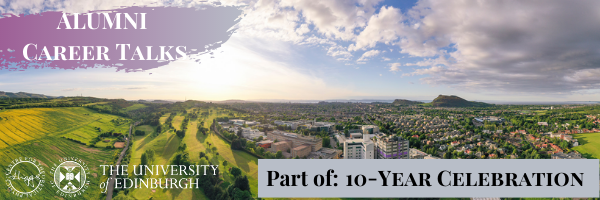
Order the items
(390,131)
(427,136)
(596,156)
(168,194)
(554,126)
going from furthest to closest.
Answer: (390,131), (427,136), (554,126), (596,156), (168,194)

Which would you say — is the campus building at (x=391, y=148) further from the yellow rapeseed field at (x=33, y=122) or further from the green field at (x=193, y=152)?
the yellow rapeseed field at (x=33, y=122)

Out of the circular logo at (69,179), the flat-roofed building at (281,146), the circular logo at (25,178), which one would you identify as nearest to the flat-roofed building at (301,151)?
the flat-roofed building at (281,146)

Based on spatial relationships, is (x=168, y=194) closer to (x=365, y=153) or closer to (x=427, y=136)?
(x=365, y=153)

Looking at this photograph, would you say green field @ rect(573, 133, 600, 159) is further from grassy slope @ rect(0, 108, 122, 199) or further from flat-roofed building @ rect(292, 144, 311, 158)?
grassy slope @ rect(0, 108, 122, 199)

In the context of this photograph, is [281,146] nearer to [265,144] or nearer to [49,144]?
[265,144]

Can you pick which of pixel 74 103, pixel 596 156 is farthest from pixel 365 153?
pixel 74 103

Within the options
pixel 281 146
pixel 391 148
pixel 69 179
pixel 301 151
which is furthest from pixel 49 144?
pixel 391 148
